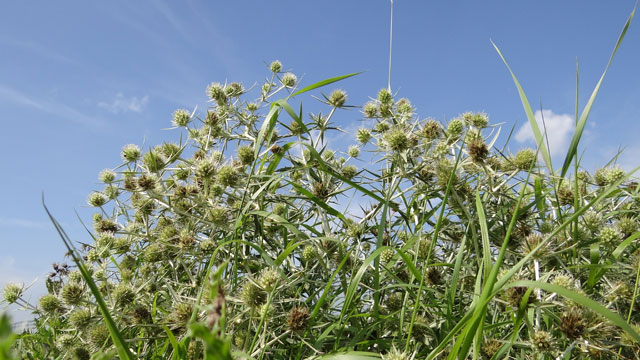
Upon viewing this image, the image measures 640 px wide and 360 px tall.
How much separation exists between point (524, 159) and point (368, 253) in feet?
2.67

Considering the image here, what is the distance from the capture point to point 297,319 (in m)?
1.42

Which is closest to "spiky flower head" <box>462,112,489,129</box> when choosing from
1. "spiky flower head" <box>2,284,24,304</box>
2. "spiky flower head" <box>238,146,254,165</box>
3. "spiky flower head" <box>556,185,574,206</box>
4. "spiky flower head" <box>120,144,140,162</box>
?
"spiky flower head" <box>556,185,574,206</box>

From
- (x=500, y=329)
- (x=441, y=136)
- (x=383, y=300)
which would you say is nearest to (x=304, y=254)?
(x=383, y=300)

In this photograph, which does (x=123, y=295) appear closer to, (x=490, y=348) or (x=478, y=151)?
(x=490, y=348)

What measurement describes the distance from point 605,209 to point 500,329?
810 mm

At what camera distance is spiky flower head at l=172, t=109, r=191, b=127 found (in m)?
2.90

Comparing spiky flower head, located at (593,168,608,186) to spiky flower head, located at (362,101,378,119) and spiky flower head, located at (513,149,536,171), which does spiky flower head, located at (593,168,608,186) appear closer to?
spiky flower head, located at (513,149,536,171)

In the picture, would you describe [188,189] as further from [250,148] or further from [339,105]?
[339,105]

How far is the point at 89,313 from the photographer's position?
1988 millimetres

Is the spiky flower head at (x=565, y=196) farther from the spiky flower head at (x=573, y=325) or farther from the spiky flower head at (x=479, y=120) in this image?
the spiky flower head at (x=573, y=325)

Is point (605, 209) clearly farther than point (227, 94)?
No

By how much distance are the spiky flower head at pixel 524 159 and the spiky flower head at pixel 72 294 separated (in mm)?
2093

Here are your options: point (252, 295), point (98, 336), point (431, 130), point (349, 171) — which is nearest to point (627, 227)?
point (431, 130)

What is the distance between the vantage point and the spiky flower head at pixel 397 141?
76.8 inches
